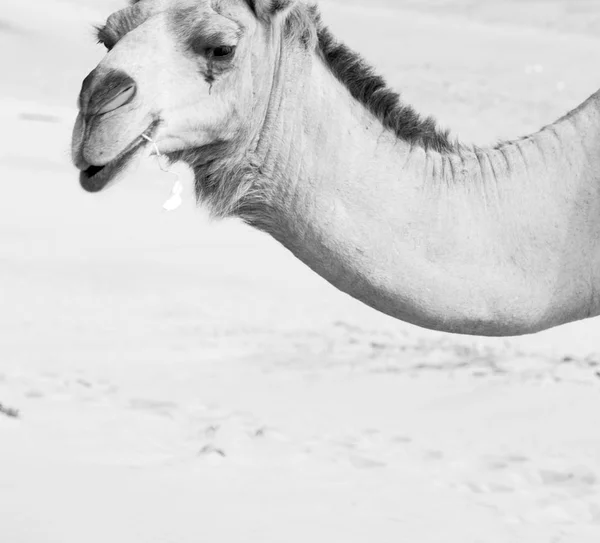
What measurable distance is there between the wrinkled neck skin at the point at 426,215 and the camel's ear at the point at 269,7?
0.43 feet

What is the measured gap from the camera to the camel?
2967 millimetres

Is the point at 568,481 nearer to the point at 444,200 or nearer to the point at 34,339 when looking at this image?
the point at 444,200

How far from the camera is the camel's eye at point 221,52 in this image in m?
3.04

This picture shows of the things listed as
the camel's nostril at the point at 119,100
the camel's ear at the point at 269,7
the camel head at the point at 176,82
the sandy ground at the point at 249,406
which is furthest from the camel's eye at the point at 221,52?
the sandy ground at the point at 249,406

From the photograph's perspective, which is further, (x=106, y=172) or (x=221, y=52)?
(x=221, y=52)

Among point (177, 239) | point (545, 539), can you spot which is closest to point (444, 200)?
point (545, 539)

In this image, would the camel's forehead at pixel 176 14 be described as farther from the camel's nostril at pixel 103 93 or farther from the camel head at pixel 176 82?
the camel's nostril at pixel 103 93

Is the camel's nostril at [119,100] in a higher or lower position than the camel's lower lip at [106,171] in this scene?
higher

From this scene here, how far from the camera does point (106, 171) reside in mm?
2883

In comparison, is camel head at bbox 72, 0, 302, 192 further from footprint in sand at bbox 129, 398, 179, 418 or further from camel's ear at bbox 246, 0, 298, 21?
footprint in sand at bbox 129, 398, 179, 418

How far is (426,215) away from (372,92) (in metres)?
0.42

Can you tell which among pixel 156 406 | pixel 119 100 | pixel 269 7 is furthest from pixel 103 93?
pixel 156 406

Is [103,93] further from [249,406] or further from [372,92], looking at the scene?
[249,406]

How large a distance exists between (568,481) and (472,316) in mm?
3371
